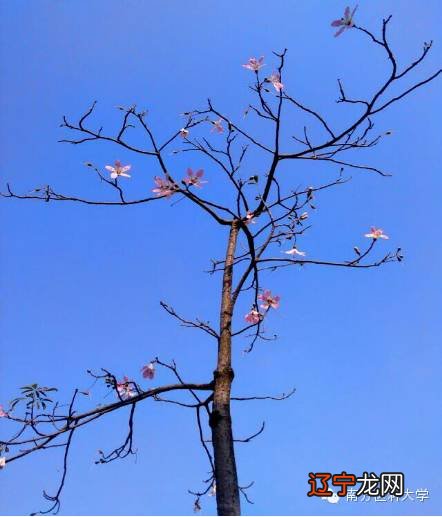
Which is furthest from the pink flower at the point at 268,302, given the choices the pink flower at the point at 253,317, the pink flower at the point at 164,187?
the pink flower at the point at 164,187

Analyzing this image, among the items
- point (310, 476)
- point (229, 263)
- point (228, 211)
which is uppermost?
point (228, 211)

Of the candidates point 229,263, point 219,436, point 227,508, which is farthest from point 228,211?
point 227,508

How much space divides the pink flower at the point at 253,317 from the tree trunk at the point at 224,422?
46 centimetres

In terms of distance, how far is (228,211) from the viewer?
10.8 ft

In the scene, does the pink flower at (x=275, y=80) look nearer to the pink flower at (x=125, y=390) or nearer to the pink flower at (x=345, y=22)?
the pink flower at (x=345, y=22)

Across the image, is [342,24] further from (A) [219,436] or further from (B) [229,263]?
(A) [219,436]

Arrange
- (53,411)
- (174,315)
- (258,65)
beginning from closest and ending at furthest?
(53,411)
(174,315)
(258,65)

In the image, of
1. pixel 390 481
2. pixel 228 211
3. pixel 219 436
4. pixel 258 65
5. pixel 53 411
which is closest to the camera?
pixel 219 436

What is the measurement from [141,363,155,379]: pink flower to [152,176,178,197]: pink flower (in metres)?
1.04

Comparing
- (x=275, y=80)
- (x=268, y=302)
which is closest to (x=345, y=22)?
(x=275, y=80)

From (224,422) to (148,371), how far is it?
2.97 feet

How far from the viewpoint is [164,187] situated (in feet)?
10.8

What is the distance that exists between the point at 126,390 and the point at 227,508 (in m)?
1.14

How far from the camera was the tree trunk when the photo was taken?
82.7 inches
